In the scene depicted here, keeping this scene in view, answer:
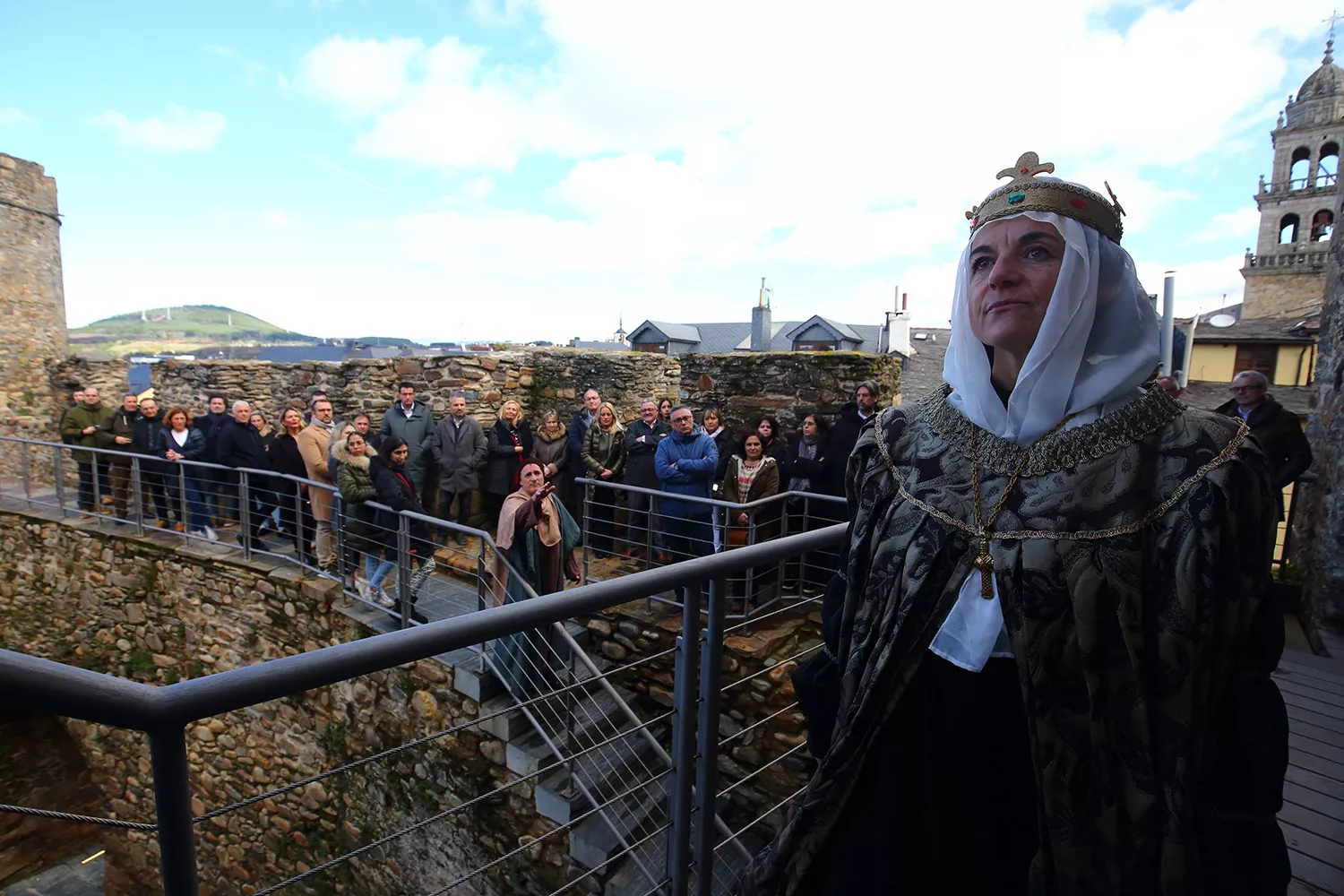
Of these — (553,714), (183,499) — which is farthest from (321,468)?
(553,714)

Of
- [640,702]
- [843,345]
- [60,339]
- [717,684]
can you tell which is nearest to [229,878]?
[640,702]

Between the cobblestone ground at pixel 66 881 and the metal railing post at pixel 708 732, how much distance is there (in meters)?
9.24

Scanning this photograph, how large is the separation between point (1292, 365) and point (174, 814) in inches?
1051

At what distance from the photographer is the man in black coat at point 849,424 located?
526cm

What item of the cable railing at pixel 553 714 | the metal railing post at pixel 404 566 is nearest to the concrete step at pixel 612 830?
the cable railing at pixel 553 714

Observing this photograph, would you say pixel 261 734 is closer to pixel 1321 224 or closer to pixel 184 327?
pixel 1321 224

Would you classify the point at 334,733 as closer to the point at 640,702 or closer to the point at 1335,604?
the point at 640,702

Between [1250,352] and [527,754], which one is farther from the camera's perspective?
[1250,352]

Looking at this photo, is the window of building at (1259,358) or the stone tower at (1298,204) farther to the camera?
the stone tower at (1298,204)

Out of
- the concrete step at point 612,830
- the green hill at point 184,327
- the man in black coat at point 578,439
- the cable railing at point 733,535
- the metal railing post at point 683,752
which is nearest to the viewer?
the metal railing post at point 683,752

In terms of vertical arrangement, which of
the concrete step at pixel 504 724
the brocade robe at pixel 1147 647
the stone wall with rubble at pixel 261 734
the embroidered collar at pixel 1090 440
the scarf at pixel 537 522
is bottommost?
the stone wall with rubble at pixel 261 734

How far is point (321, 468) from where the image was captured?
22.0 ft

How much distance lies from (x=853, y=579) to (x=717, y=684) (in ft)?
1.65

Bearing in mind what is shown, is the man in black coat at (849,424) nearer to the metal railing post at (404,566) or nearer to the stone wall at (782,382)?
the stone wall at (782,382)
